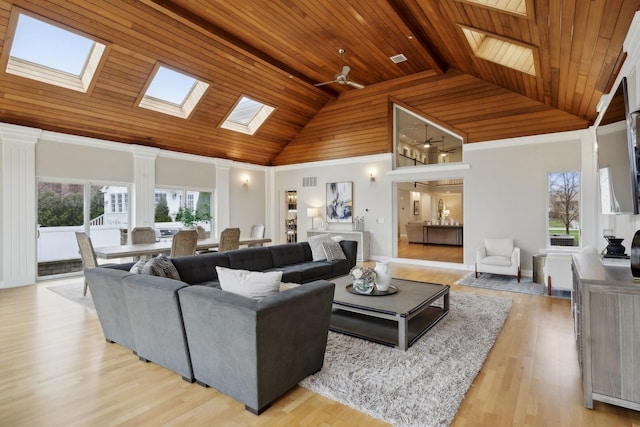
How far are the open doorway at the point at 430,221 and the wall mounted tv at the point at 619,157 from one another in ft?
15.9

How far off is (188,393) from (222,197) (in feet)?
24.4

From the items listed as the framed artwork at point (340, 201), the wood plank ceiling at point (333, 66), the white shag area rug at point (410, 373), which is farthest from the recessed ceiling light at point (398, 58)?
the white shag area rug at point (410, 373)

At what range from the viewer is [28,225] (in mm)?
6000

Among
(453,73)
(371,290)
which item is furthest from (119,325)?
(453,73)

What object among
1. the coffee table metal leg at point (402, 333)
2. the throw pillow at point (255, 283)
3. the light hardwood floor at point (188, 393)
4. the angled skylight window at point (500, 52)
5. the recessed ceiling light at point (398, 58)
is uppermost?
the recessed ceiling light at point (398, 58)

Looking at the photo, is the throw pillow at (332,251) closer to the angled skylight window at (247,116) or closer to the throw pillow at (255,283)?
the throw pillow at (255,283)

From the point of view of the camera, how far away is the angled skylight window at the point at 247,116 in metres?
8.31

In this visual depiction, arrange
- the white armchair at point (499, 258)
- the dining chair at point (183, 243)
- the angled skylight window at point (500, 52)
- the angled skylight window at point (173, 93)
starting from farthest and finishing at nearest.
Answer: the angled skylight window at point (173, 93)
the white armchair at point (499, 258)
the dining chair at point (183, 243)
the angled skylight window at point (500, 52)

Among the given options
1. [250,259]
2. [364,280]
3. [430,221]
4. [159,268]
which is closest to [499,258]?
[364,280]

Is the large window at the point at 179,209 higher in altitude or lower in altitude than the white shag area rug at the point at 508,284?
higher

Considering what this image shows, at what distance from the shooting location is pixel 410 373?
103 inches

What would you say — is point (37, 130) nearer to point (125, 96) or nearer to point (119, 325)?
point (125, 96)

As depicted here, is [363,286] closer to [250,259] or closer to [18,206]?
[250,259]

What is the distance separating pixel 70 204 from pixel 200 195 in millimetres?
3014
